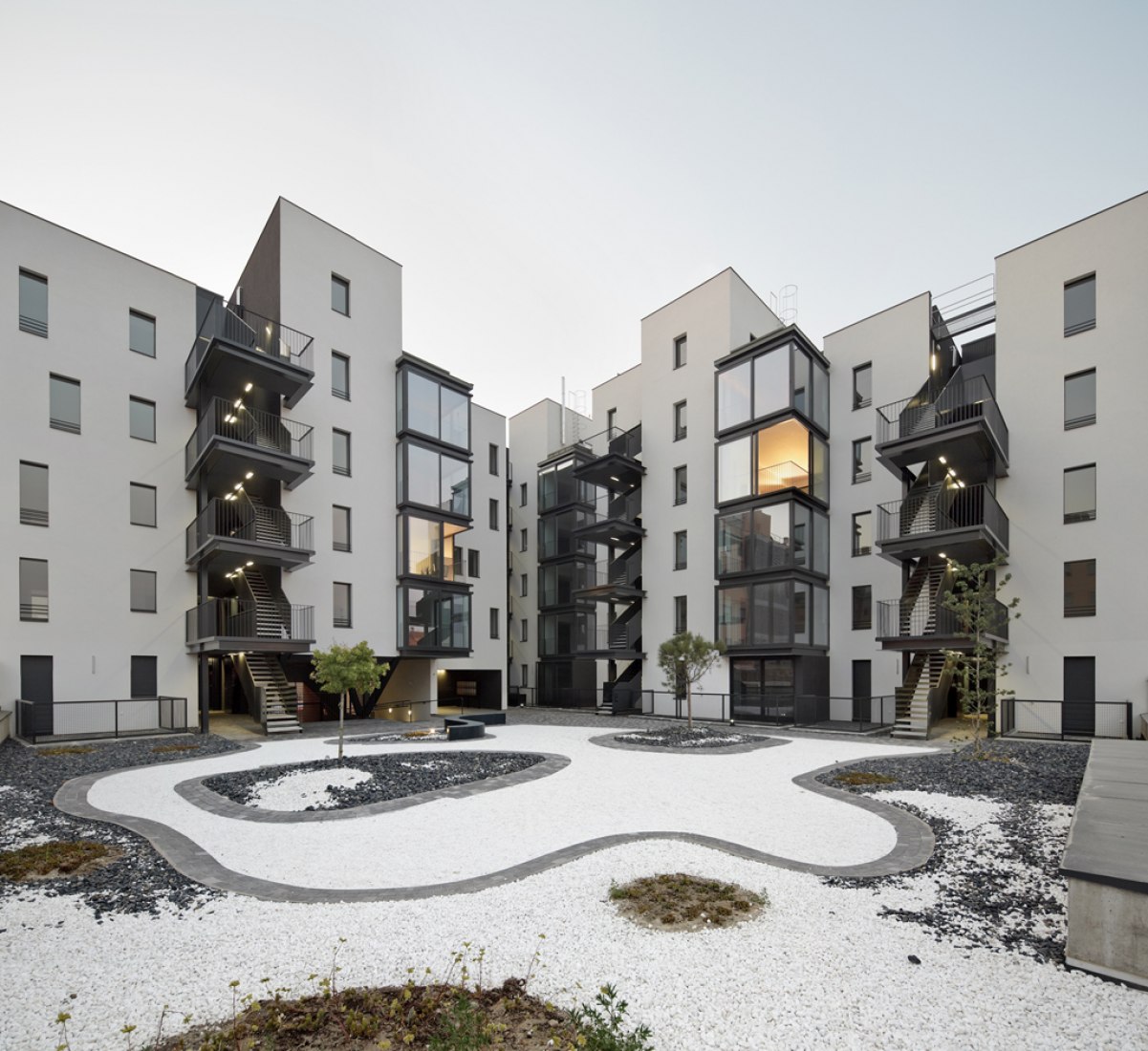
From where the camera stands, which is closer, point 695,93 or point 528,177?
point 695,93

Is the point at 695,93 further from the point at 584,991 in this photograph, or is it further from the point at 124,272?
the point at 124,272

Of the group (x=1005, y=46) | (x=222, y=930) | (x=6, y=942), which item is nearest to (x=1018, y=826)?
(x=222, y=930)

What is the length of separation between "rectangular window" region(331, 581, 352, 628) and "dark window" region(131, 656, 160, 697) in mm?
5792

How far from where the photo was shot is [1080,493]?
64.5ft

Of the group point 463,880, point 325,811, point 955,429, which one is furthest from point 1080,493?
point 325,811

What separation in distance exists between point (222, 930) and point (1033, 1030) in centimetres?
543

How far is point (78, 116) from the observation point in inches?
682

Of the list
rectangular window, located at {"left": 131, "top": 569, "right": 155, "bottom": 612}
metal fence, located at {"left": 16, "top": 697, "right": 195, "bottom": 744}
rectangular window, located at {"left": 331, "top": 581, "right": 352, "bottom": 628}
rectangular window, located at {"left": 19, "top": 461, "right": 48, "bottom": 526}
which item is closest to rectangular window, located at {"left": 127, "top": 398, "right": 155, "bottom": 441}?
rectangular window, located at {"left": 19, "top": 461, "right": 48, "bottom": 526}

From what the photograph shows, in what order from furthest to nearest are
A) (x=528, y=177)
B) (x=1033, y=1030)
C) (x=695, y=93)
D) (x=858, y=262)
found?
(x=858, y=262), (x=528, y=177), (x=695, y=93), (x=1033, y=1030)

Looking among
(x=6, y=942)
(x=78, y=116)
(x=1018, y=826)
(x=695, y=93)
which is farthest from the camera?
(x=78, y=116)

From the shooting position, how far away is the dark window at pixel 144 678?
68.4ft

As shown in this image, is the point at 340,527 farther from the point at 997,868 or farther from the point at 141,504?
the point at 997,868

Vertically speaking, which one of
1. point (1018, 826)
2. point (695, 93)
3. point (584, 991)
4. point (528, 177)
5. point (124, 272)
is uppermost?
point (528, 177)

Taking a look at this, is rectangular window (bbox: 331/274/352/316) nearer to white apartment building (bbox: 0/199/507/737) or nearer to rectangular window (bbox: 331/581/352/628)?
white apartment building (bbox: 0/199/507/737)
